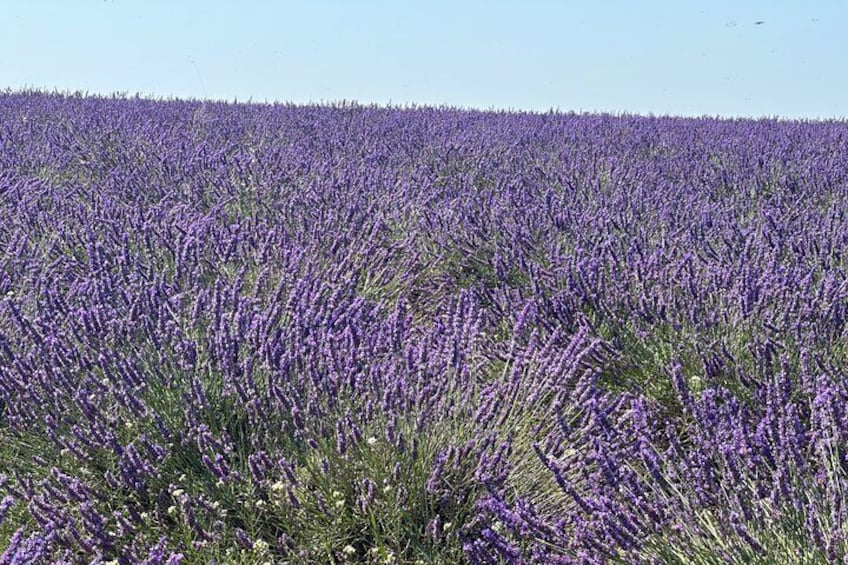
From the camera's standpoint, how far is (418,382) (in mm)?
1813

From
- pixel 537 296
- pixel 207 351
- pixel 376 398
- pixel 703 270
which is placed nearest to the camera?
pixel 376 398

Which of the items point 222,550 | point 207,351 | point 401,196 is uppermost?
point 401,196

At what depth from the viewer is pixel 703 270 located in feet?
9.14

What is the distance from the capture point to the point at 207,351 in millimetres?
2004

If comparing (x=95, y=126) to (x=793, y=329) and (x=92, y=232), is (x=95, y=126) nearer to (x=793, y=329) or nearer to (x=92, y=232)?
(x=92, y=232)

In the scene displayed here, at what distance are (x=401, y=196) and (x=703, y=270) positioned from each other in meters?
1.55

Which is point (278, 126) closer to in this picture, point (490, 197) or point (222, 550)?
point (490, 197)

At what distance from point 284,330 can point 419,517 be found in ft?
1.94

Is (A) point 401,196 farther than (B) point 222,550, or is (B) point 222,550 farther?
(A) point 401,196

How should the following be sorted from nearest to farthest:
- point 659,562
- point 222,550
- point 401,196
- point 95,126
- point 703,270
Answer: point 659,562
point 222,550
point 703,270
point 401,196
point 95,126

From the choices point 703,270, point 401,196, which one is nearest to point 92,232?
point 401,196

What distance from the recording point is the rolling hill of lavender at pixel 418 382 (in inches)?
58.2

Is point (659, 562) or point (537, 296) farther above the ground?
point (537, 296)

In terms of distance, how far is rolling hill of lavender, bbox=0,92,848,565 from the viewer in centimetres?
148
